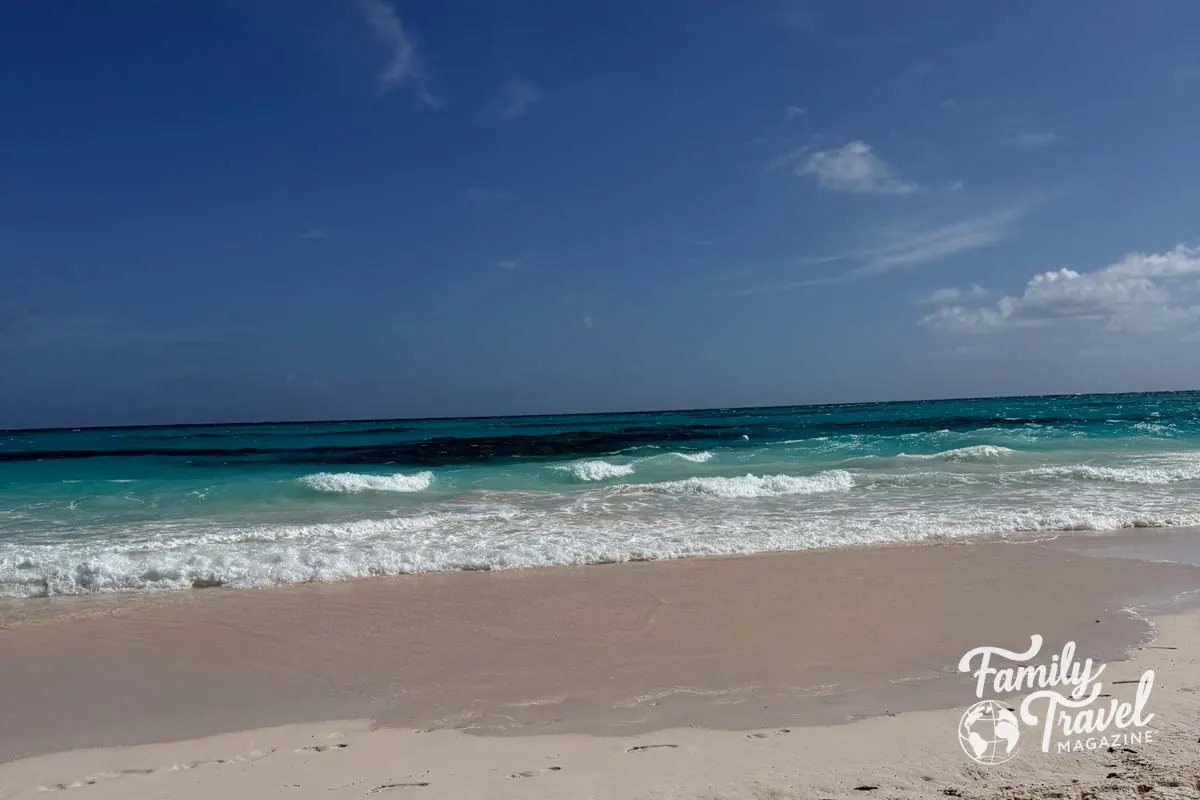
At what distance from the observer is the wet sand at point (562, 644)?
442 centimetres

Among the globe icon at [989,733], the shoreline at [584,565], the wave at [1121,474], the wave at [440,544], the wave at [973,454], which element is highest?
the wave at [973,454]

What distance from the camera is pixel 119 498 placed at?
1564cm

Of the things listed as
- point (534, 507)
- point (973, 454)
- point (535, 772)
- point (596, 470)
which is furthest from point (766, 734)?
point (973, 454)

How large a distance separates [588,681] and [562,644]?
2.81 feet

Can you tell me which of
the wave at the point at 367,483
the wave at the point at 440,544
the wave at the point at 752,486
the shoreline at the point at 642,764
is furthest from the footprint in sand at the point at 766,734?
the wave at the point at 367,483

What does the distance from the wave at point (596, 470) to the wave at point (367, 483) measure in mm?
3771

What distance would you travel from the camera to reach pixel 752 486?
602 inches

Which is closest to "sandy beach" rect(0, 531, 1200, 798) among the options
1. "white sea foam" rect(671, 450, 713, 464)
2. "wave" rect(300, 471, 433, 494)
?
"wave" rect(300, 471, 433, 494)

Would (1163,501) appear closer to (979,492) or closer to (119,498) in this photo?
(979,492)

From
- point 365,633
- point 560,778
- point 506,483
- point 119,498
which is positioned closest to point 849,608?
point 560,778

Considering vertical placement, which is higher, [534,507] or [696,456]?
[696,456]

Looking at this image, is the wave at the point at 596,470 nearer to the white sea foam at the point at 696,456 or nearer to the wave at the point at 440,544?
the white sea foam at the point at 696,456

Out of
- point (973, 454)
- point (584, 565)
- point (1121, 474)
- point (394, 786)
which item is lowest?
point (584, 565)

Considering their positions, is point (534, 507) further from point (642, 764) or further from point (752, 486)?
point (642, 764)
